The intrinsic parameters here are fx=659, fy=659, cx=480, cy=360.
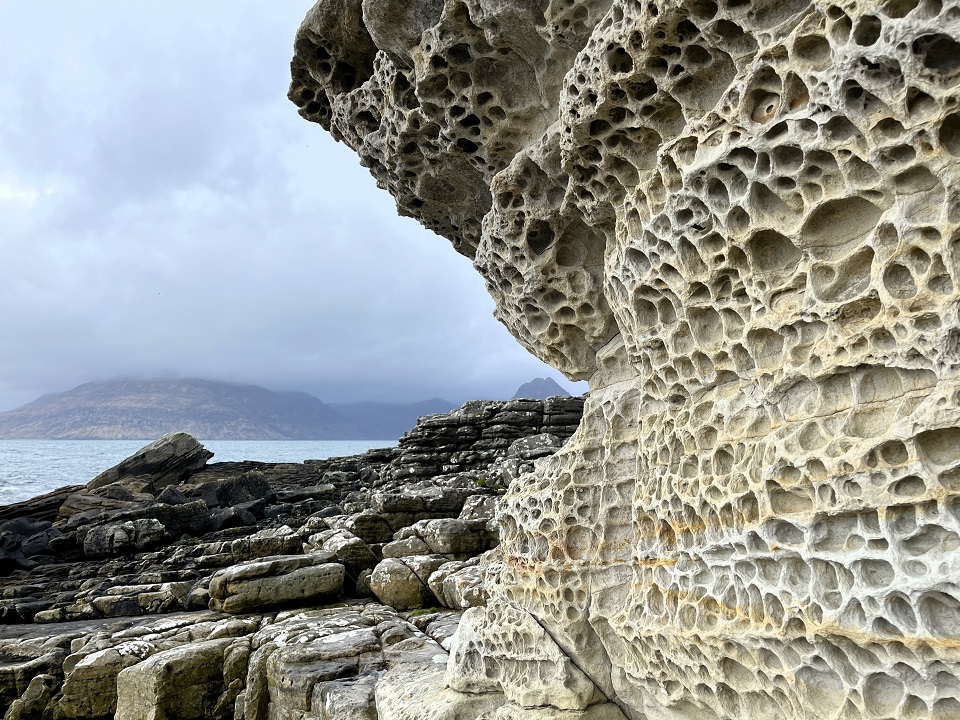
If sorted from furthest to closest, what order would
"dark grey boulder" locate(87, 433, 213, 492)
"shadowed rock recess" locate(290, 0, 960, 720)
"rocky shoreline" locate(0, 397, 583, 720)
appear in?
"dark grey boulder" locate(87, 433, 213, 492), "rocky shoreline" locate(0, 397, 583, 720), "shadowed rock recess" locate(290, 0, 960, 720)

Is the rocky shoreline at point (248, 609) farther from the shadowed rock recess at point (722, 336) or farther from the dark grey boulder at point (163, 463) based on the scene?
the dark grey boulder at point (163, 463)

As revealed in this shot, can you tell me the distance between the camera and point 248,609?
8461mm

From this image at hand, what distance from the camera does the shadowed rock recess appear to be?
6.82ft

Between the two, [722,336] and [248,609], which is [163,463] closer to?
[248,609]

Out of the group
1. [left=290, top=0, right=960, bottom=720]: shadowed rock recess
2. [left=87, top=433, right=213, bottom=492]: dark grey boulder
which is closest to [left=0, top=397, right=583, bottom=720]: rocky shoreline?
[left=290, top=0, right=960, bottom=720]: shadowed rock recess

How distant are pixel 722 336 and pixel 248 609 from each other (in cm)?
764

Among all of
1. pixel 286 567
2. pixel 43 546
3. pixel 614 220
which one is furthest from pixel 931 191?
pixel 43 546

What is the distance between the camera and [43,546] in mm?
16547

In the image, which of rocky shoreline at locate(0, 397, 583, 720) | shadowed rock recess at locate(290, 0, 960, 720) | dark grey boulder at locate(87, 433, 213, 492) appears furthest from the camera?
dark grey boulder at locate(87, 433, 213, 492)

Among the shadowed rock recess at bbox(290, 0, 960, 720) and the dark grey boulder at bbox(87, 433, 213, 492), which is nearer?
the shadowed rock recess at bbox(290, 0, 960, 720)

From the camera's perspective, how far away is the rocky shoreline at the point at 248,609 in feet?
19.8

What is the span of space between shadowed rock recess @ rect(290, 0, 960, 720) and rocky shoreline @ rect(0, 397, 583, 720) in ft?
4.57

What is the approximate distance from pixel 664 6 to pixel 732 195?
882mm

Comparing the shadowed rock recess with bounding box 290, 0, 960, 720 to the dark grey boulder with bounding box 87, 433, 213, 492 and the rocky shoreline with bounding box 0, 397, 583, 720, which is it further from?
the dark grey boulder with bounding box 87, 433, 213, 492
